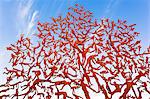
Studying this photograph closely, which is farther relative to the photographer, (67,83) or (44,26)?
(44,26)

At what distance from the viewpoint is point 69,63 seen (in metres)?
7.67

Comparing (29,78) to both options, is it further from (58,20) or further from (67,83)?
(58,20)

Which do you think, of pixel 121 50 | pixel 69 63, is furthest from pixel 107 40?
pixel 69 63

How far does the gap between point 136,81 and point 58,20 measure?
2173mm

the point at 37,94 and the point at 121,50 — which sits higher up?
the point at 121,50

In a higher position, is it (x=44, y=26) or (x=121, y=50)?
(x=44, y=26)

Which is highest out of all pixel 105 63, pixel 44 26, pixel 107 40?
pixel 44 26

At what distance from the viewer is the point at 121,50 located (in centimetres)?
786

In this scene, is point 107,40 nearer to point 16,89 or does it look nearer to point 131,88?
point 131,88

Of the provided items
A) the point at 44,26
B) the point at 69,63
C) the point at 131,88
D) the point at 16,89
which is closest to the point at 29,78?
the point at 16,89

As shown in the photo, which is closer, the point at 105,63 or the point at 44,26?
the point at 105,63

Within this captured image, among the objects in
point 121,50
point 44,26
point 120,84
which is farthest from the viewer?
point 44,26

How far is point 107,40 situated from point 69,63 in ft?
2.98

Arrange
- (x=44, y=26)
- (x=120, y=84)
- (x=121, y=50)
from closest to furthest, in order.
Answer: (x=120, y=84) < (x=121, y=50) < (x=44, y=26)
